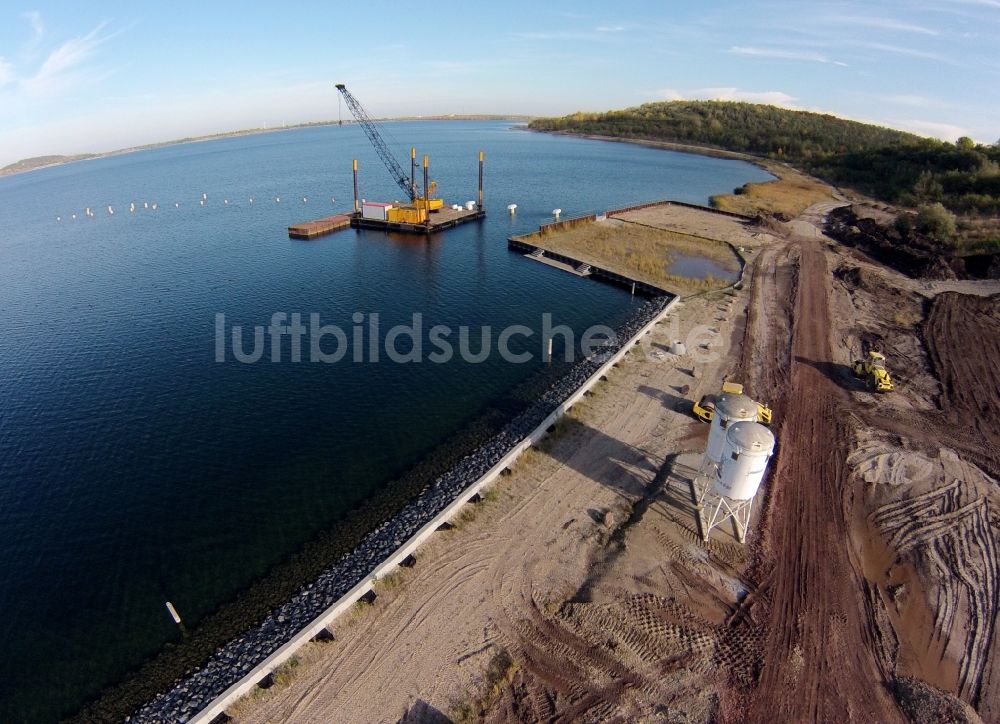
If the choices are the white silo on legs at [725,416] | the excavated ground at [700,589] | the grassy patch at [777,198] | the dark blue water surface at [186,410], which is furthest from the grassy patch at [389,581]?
the grassy patch at [777,198]

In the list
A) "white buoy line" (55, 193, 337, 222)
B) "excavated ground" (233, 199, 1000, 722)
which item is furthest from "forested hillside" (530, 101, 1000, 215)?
"white buoy line" (55, 193, 337, 222)

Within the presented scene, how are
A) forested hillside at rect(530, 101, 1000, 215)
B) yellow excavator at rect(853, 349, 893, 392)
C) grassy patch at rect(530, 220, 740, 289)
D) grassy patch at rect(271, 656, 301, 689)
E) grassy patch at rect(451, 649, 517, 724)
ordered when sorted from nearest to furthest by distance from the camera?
grassy patch at rect(451, 649, 517, 724), grassy patch at rect(271, 656, 301, 689), yellow excavator at rect(853, 349, 893, 392), grassy patch at rect(530, 220, 740, 289), forested hillside at rect(530, 101, 1000, 215)

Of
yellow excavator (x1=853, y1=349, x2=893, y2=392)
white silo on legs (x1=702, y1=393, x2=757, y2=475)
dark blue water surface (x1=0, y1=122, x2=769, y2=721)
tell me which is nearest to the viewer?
dark blue water surface (x1=0, y1=122, x2=769, y2=721)

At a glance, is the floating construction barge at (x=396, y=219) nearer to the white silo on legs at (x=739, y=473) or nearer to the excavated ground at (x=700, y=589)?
the excavated ground at (x=700, y=589)

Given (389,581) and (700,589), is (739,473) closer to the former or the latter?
(700,589)

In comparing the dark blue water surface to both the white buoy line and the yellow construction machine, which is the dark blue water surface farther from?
the white buoy line
